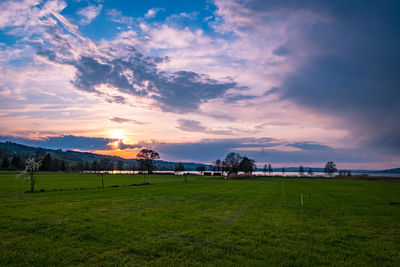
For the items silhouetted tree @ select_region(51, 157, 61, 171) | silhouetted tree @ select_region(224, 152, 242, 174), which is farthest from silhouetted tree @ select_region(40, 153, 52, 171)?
silhouetted tree @ select_region(224, 152, 242, 174)

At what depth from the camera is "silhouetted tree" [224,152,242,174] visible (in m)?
155

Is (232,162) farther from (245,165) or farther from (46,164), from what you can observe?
(46,164)

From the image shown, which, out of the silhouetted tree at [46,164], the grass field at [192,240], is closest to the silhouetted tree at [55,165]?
the silhouetted tree at [46,164]

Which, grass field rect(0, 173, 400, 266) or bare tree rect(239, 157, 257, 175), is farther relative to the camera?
bare tree rect(239, 157, 257, 175)

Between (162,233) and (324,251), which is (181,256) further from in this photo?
(324,251)

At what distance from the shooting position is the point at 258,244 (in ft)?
34.8

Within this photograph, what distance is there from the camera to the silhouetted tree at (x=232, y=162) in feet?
509

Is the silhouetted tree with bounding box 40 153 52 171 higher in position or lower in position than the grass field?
lower

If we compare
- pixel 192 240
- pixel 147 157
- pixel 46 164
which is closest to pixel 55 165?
pixel 46 164

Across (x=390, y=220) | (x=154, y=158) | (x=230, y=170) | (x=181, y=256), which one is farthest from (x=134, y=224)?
(x=230, y=170)

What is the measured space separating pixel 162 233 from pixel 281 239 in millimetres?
6182

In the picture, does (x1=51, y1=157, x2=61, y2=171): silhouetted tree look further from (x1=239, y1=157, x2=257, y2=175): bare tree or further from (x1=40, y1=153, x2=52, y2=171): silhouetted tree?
(x1=239, y1=157, x2=257, y2=175): bare tree

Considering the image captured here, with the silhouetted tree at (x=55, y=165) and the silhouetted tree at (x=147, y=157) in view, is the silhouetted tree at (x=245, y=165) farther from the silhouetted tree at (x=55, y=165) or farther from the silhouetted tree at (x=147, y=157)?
the silhouetted tree at (x=55, y=165)

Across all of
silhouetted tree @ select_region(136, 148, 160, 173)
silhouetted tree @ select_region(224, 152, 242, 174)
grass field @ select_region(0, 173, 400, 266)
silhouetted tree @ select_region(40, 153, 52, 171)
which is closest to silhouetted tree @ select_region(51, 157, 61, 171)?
silhouetted tree @ select_region(40, 153, 52, 171)
